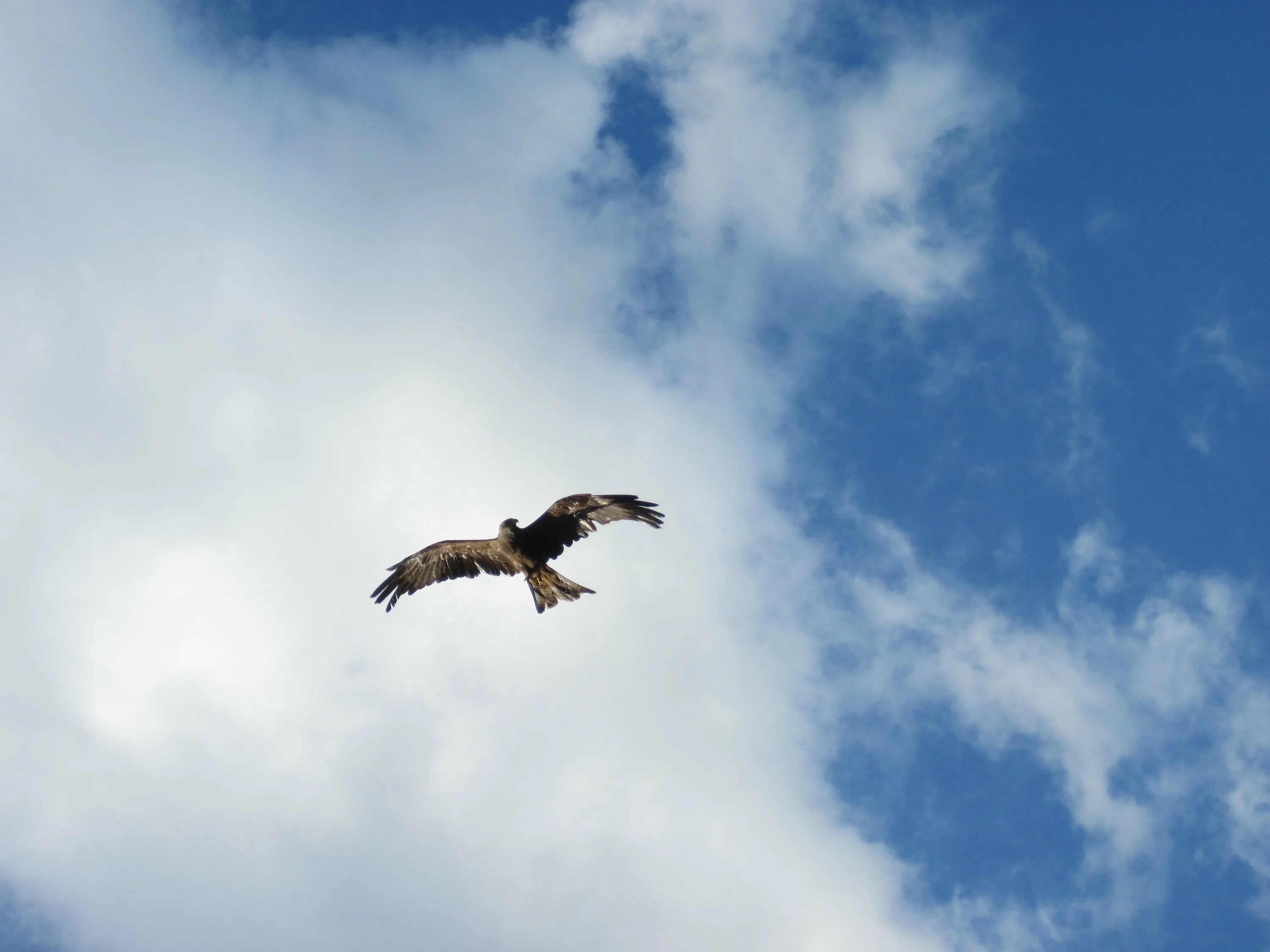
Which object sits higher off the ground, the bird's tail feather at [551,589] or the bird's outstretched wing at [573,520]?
the bird's outstretched wing at [573,520]

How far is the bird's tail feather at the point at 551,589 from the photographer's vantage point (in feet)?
60.0

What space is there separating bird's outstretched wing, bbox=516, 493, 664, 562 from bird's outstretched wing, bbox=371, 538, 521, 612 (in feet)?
2.24

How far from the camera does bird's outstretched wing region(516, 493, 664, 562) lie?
1842cm

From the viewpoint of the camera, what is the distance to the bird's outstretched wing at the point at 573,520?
18422mm

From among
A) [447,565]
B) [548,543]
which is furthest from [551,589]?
[447,565]

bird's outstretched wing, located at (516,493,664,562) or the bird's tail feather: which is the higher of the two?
bird's outstretched wing, located at (516,493,664,562)

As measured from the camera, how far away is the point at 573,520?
1853 centimetres

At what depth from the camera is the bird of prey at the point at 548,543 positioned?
18391 millimetres

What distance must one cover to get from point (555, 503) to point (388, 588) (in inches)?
158

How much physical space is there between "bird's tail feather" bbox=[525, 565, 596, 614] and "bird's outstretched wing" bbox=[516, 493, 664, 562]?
35 centimetres

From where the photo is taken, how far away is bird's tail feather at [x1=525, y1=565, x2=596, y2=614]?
1830cm

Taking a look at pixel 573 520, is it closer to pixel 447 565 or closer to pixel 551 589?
pixel 551 589

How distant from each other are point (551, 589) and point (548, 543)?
3.07ft

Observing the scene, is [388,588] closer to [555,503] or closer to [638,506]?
[555,503]
